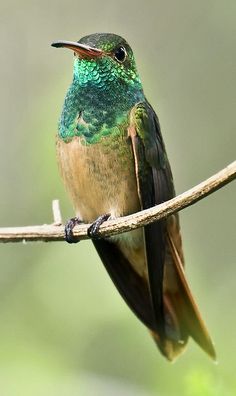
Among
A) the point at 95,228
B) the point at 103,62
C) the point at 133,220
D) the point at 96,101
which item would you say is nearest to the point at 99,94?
the point at 96,101

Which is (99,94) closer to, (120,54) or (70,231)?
(120,54)

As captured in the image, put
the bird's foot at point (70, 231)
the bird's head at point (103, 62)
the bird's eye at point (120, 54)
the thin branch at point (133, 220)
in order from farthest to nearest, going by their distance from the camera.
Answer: the bird's eye at point (120, 54) → the bird's head at point (103, 62) → the bird's foot at point (70, 231) → the thin branch at point (133, 220)

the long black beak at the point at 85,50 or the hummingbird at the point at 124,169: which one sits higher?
the long black beak at the point at 85,50

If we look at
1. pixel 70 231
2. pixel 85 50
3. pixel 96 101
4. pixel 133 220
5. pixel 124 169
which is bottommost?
pixel 133 220

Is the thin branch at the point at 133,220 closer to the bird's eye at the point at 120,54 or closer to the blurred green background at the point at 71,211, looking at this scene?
the blurred green background at the point at 71,211

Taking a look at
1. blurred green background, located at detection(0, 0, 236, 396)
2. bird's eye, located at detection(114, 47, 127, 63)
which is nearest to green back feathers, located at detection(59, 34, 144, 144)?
bird's eye, located at detection(114, 47, 127, 63)

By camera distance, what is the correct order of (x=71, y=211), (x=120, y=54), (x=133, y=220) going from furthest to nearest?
(x=71, y=211), (x=120, y=54), (x=133, y=220)

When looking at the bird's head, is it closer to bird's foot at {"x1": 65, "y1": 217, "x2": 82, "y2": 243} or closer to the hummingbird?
the hummingbird

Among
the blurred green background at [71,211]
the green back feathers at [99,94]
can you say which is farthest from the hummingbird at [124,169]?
the blurred green background at [71,211]

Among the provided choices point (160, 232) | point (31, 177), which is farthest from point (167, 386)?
point (31, 177)
